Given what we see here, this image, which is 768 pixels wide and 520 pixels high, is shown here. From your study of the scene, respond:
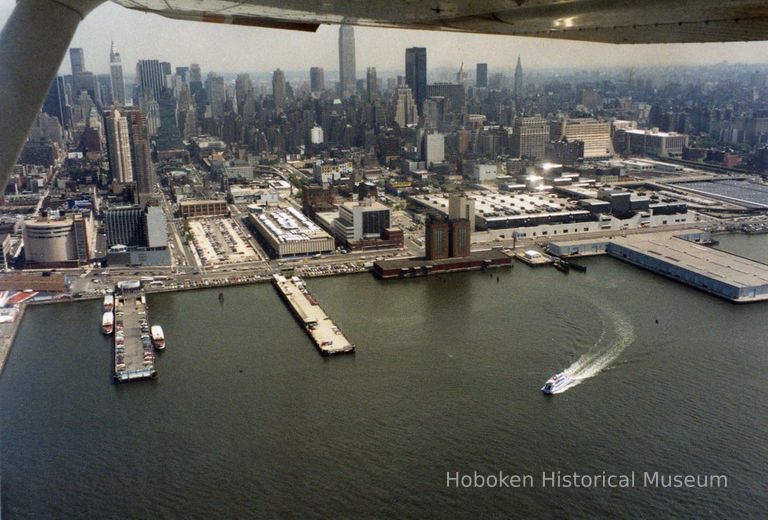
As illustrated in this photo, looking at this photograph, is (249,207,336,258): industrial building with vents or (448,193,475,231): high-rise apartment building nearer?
(249,207,336,258): industrial building with vents

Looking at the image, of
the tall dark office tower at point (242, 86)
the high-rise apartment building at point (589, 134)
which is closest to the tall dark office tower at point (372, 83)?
the tall dark office tower at point (242, 86)

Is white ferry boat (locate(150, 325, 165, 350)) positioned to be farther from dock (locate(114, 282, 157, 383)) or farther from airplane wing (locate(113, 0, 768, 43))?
airplane wing (locate(113, 0, 768, 43))

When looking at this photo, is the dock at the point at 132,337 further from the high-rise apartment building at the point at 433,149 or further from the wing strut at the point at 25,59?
the high-rise apartment building at the point at 433,149

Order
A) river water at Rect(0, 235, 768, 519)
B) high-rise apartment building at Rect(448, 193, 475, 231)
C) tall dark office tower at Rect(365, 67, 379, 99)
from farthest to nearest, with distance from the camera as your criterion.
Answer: tall dark office tower at Rect(365, 67, 379, 99) → high-rise apartment building at Rect(448, 193, 475, 231) → river water at Rect(0, 235, 768, 519)

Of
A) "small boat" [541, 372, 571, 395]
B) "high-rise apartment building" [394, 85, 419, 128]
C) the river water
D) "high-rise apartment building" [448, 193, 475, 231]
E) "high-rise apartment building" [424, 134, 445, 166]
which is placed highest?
"high-rise apartment building" [394, 85, 419, 128]

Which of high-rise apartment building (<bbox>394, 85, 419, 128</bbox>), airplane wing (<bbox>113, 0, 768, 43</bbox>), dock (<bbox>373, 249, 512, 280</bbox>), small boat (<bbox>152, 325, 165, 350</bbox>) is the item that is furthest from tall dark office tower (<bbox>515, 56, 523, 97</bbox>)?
airplane wing (<bbox>113, 0, 768, 43</bbox>)

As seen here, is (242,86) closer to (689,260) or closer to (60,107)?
(60,107)

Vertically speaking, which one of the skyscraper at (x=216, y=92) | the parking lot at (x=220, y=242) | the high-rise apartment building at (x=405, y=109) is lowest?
the parking lot at (x=220, y=242)
